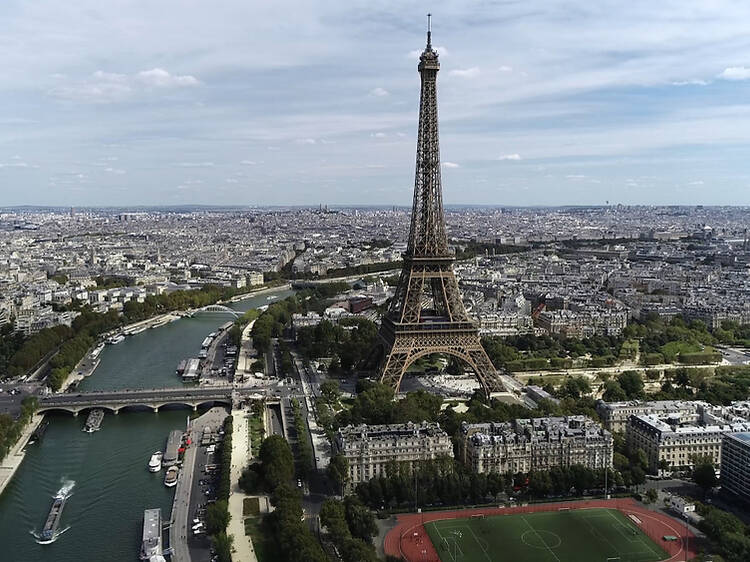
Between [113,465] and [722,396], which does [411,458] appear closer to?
[113,465]

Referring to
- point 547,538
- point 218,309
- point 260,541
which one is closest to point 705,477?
point 547,538

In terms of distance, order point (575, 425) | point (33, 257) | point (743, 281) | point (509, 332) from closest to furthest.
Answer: point (575, 425), point (509, 332), point (743, 281), point (33, 257)

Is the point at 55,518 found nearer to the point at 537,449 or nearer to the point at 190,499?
the point at 190,499

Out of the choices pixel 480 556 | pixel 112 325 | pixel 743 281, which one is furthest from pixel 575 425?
pixel 743 281

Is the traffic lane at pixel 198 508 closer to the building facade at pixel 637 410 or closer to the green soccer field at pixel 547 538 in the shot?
the green soccer field at pixel 547 538

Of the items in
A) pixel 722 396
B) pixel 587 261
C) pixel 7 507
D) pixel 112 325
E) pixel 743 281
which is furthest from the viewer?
pixel 587 261
